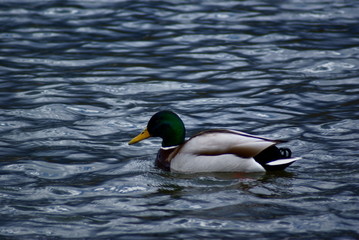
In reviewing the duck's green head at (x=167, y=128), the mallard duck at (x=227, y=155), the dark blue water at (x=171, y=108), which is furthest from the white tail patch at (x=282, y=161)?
the duck's green head at (x=167, y=128)

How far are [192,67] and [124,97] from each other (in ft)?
6.34

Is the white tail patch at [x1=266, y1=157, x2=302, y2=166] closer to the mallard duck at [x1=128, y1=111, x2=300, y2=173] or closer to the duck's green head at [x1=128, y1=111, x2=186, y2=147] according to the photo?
the mallard duck at [x1=128, y1=111, x2=300, y2=173]

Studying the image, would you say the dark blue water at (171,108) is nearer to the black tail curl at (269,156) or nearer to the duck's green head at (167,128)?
the black tail curl at (269,156)

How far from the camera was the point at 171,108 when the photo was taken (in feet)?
35.6

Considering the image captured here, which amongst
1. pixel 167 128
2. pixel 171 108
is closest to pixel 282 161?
pixel 167 128

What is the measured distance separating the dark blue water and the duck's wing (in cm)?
30

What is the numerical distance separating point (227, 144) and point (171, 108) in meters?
2.67

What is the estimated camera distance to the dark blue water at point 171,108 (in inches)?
272

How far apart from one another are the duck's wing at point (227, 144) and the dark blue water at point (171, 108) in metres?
0.30

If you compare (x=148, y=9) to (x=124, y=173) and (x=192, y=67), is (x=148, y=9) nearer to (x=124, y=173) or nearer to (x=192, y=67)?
(x=192, y=67)

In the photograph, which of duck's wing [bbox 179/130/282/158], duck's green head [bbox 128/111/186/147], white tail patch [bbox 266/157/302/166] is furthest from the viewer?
duck's green head [bbox 128/111/186/147]

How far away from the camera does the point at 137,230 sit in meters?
6.61

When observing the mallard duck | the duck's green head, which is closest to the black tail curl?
the mallard duck

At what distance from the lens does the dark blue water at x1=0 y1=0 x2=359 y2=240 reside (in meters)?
6.92
